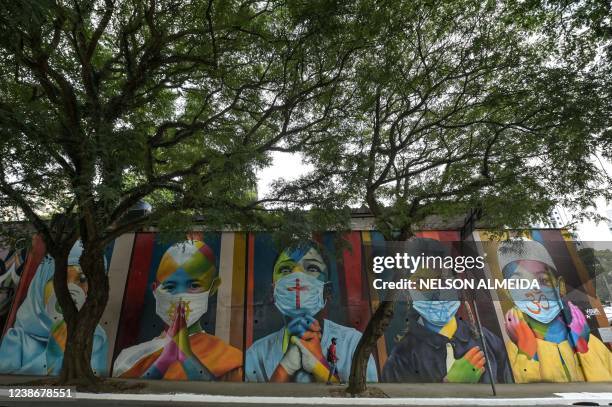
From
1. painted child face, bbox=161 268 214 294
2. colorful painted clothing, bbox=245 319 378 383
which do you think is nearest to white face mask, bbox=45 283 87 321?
painted child face, bbox=161 268 214 294

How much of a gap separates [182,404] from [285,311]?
3.75 m

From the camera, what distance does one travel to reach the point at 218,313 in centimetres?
966

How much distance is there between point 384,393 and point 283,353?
8.81 feet

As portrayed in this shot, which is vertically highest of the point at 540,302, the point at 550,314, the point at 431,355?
the point at 540,302

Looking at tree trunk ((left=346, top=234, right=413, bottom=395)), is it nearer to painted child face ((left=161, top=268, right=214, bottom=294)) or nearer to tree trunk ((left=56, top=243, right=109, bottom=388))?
painted child face ((left=161, top=268, right=214, bottom=294))

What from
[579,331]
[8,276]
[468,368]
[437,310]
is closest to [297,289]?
[437,310]

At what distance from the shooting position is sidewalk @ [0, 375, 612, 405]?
6836 millimetres

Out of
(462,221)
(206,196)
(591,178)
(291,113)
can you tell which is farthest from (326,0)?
(462,221)

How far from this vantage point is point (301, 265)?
1027 centimetres

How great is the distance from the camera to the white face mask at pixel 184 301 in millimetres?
9602

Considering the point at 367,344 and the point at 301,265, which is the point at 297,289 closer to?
the point at 301,265

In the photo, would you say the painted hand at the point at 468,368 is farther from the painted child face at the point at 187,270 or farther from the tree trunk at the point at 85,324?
the tree trunk at the point at 85,324

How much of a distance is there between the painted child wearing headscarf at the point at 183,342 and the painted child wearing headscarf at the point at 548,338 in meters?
7.05

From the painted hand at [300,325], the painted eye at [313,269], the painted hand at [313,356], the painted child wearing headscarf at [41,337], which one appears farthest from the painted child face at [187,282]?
the painted hand at [313,356]
